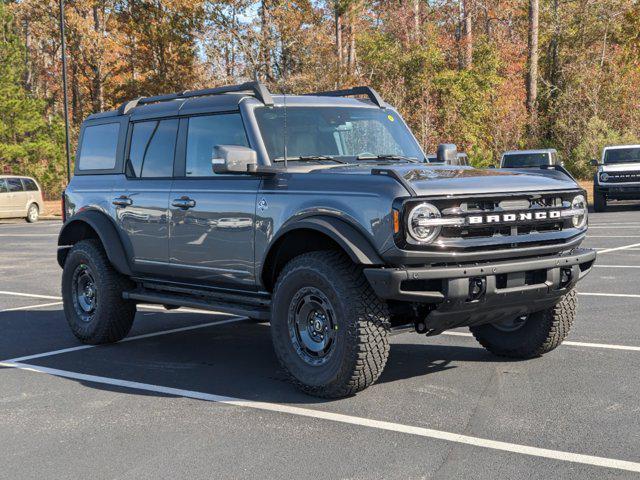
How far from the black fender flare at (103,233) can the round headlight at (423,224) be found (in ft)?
10.6

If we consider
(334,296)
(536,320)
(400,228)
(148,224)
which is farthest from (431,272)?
(148,224)

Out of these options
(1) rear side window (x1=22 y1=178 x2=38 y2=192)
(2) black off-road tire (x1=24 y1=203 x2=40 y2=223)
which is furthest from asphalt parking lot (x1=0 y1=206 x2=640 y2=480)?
(1) rear side window (x1=22 y1=178 x2=38 y2=192)

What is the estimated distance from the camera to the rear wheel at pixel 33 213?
107 feet

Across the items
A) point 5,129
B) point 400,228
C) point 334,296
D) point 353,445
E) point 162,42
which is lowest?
point 353,445

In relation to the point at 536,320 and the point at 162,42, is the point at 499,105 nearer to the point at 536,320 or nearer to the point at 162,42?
the point at 162,42

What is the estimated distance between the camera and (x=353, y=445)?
4730mm

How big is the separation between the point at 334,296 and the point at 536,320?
1922 millimetres

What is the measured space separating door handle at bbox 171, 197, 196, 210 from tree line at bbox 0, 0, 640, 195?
31.7 metres

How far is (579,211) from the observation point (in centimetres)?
608

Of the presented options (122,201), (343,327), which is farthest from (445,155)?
(122,201)

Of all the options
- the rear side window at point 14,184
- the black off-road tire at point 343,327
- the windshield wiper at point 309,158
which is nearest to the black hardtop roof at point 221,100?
the windshield wiper at point 309,158

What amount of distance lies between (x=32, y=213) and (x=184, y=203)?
27724 mm

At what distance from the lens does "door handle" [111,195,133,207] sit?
754cm

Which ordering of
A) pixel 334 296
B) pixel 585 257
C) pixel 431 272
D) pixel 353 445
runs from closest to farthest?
pixel 353 445, pixel 431 272, pixel 334 296, pixel 585 257
